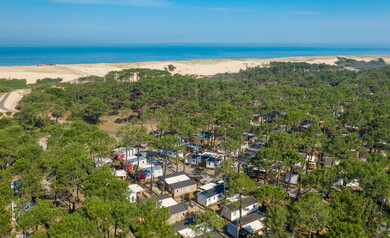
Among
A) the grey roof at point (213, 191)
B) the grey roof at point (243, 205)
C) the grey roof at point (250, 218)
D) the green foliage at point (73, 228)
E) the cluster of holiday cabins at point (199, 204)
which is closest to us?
the green foliage at point (73, 228)

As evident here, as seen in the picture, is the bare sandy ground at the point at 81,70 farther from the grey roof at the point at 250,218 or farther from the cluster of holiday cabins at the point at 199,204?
the grey roof at the point at 250,218

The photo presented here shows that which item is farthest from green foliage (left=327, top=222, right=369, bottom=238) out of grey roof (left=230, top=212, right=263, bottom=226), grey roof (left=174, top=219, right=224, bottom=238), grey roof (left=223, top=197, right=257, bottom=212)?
grey roof (left=174, top=219, right=224, bottom=238)

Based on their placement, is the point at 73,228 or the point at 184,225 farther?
the point at 184,225

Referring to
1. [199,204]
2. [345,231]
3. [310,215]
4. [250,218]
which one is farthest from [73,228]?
[345,231]

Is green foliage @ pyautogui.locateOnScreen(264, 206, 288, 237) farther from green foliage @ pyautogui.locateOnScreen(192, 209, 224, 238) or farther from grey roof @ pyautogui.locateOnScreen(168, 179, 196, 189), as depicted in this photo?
grey roof @ pyautogui.locateOnScreen(168, 179, 196, 189)

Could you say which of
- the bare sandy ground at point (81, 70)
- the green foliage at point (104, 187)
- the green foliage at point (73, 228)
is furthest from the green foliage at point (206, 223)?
the bare sandy ground at point (81, 70)

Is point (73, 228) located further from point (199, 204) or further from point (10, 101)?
point (10, 101)

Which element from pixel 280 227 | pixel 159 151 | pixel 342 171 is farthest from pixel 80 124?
pixel 342 171

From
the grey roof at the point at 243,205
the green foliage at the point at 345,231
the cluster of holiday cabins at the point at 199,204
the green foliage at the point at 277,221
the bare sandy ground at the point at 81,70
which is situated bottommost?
the cluster of holiday cabins at the point at 199,204
